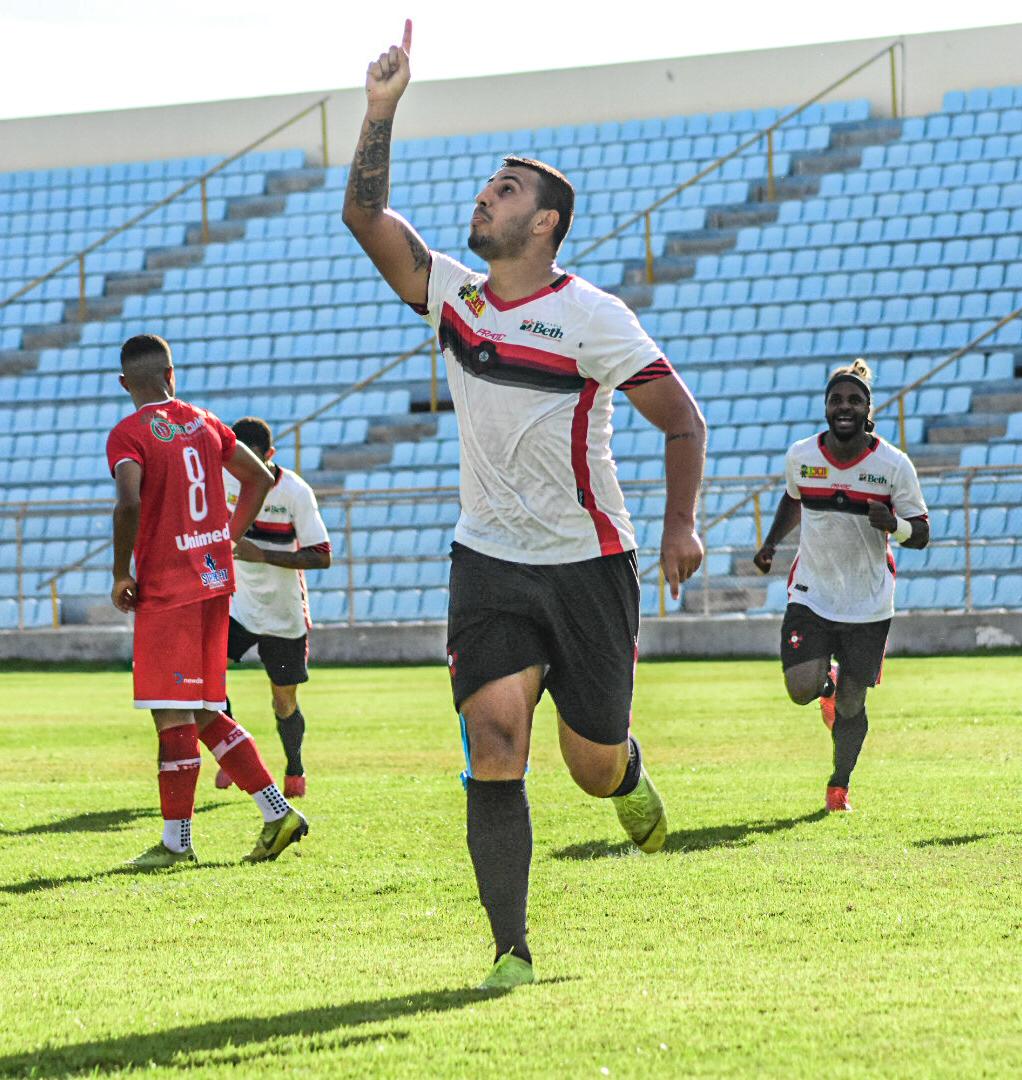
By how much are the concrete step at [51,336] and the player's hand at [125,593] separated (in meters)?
25.4

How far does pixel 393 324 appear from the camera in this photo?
29562mm

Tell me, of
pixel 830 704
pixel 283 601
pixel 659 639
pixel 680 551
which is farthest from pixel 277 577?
pixel 659 639

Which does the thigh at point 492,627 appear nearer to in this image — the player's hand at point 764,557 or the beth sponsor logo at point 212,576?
the beth sponsor logo at point 212,576

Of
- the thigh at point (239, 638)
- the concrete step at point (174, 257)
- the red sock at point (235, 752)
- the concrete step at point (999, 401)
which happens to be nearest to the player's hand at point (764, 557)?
the thigh at point (239, 638)

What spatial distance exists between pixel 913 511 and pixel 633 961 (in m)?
4.24

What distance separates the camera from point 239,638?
10.0 m

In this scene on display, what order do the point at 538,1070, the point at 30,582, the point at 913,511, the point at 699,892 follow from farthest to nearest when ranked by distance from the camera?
the point at 30,582 < the point at 913,511 < the point at 699,892 < the point at 538,1070

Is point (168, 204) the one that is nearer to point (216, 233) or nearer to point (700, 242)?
point (216, 233)

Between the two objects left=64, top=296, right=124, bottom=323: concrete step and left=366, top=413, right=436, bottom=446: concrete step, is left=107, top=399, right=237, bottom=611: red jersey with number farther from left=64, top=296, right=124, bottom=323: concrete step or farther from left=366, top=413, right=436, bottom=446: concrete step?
left=64, top=296, right=124, bottom=323: concrete step

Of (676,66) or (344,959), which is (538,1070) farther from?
(676,66)

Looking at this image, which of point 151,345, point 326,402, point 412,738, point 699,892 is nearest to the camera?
point 699,892

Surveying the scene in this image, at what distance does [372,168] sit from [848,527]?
170 inches

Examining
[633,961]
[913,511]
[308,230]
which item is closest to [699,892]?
[633,961]

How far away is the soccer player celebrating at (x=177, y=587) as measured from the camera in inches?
277
